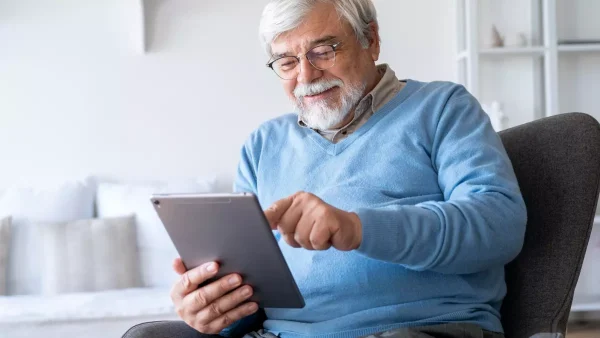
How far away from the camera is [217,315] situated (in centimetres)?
123

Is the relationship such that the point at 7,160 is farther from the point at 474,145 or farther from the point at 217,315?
the point at 474,145

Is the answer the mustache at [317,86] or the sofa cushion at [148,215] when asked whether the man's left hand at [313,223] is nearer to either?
the mustache at [317,86]

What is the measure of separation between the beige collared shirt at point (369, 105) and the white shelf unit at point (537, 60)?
177cm

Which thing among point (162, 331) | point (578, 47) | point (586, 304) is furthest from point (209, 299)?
point (578, 47)

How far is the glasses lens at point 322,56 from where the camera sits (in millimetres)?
1512

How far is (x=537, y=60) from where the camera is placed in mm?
3402

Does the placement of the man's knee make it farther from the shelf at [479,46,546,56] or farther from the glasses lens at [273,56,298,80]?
the shelf at [479,46,546,56]

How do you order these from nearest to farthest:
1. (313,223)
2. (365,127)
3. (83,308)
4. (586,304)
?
1. (313,223)
2. (365,127)
3. (83,308)
4. (586,304)

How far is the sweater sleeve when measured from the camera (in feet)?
3.57

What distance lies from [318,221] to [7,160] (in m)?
2.51

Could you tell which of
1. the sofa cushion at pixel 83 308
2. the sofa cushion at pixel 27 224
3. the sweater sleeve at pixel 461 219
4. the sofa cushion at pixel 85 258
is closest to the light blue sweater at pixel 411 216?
the sweater sleeve at pixel 461 219

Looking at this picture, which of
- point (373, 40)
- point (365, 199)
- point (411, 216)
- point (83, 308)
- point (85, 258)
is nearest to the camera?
point (411, 216)

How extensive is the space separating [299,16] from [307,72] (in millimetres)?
112

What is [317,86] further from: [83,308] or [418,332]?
[83,308]
